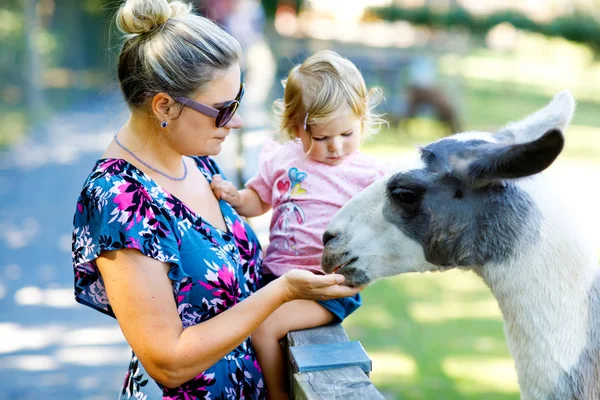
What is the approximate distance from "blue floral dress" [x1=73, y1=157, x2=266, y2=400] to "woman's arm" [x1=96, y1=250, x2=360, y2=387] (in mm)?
51

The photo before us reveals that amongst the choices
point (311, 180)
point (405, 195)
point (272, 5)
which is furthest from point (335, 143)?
point (272, 5)

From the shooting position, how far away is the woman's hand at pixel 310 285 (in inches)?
87.1

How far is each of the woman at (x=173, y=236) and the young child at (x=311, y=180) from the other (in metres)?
0.15

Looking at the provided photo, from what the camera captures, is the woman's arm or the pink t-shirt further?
the pink t-shirt

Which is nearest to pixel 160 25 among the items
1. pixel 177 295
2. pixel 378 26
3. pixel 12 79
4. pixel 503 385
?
pixel 177 295

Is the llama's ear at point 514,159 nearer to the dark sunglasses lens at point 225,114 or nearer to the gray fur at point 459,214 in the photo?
the gray fur at point 459,214

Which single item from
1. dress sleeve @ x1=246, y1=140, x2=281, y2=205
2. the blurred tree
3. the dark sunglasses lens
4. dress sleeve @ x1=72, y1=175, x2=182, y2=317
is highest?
the dark sunglasses lens

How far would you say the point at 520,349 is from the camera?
2168 millimetres

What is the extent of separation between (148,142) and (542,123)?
4.33 ft

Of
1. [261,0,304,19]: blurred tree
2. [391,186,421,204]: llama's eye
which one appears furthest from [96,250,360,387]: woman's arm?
[261,0,304,19]: blurred tree

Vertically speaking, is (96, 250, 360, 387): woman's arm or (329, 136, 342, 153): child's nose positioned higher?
(329, 136, 342, 153): child's nose

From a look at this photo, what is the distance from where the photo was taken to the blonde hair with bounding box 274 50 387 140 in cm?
264

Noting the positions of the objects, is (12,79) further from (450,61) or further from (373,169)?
(373,169)

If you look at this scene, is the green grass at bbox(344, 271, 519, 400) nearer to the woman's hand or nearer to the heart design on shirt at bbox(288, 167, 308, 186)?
the heart design on shirt at bbox(288, 167, 308, 186)
